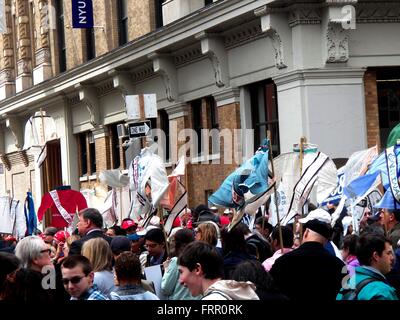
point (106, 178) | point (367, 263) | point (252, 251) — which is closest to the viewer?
point (367, 263)

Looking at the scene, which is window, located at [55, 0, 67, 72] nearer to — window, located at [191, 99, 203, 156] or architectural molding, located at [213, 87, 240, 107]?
window, located at [191, 99, 203, 156]

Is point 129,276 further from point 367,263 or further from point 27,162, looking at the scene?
point 27,162

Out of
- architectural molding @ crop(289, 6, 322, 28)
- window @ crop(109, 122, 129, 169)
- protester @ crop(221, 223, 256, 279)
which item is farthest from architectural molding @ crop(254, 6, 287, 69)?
protester @ crop(221, 223, 256, 279)

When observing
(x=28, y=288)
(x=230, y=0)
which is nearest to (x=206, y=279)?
(x=28, y=288)

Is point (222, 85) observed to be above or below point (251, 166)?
above

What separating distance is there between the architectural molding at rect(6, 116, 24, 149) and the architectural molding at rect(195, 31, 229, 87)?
15.7 m

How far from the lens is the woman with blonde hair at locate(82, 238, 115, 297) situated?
342 inches

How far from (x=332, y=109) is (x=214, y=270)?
1322 centimetres

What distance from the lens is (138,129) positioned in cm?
1568

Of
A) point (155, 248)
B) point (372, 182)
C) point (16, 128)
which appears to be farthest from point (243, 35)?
point (16, 128)

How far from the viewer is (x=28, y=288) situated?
6410 mm

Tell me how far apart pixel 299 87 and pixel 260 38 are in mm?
2167

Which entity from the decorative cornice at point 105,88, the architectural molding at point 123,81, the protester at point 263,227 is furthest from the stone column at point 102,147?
the protester at point 263,227

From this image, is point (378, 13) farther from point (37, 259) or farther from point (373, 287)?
point (373, 287)
